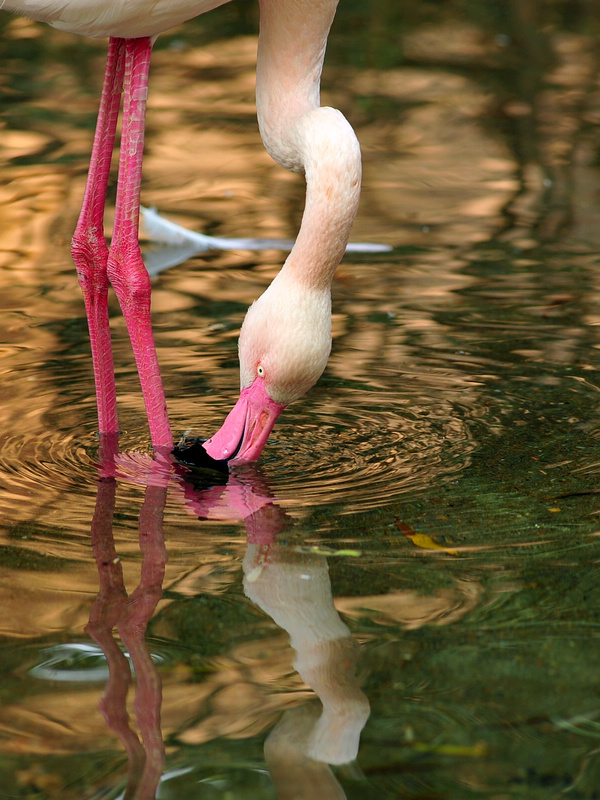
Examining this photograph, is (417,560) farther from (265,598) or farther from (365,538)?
(265,598)

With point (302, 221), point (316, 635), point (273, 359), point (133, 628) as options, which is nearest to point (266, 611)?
point (316, 635)

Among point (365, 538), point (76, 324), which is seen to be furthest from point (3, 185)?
point (365, 538)

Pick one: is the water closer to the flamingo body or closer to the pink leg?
the pink leg

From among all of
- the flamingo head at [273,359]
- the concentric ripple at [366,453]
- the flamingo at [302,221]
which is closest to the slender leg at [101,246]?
the flamingo at [302,221]

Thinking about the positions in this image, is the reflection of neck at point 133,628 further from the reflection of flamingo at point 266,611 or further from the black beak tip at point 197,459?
the black beak tip at point 197,459

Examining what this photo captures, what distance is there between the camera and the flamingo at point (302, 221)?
4.61 metres

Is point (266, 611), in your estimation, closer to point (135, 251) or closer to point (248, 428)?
point (248, 428)

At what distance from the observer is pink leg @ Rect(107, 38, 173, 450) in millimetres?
4996

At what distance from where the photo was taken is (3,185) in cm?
870

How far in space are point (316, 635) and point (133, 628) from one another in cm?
54

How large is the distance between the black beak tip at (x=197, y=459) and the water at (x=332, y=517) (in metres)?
0.10

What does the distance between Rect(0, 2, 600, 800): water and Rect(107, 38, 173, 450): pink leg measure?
23 cm

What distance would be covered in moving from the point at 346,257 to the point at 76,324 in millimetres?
1862

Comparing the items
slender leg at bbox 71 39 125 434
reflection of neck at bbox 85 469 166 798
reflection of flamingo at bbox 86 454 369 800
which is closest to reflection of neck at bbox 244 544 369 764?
reflection of flamingo at bbox 86 454 369 800
